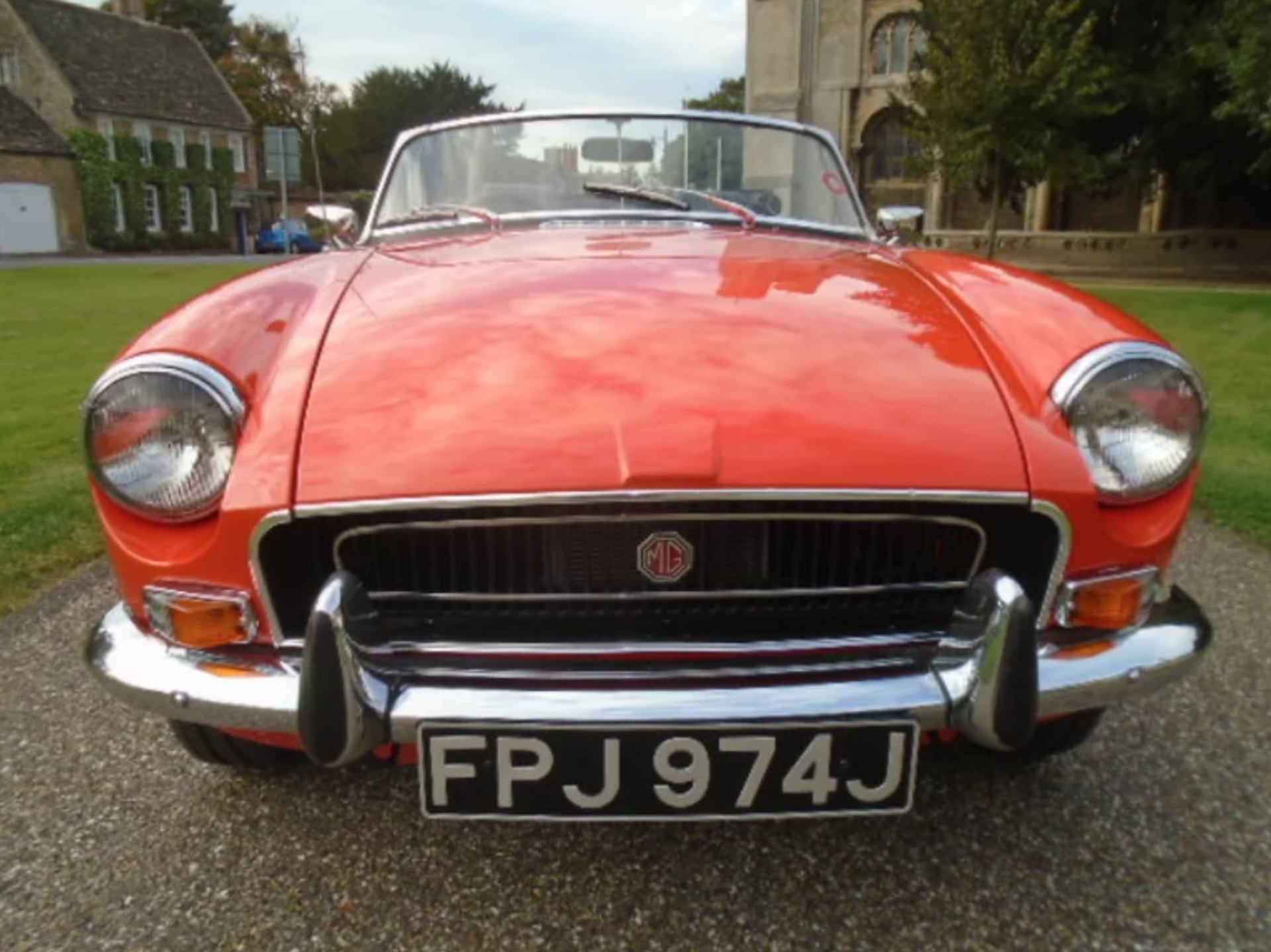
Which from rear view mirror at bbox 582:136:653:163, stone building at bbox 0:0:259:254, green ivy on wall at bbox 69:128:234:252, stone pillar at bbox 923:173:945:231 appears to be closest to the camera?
rear view mirror at bbox 582:136:653:163

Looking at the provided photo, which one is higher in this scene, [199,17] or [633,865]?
[199,17]

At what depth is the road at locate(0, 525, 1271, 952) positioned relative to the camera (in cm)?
162

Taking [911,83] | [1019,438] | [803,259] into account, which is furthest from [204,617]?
[911,83]

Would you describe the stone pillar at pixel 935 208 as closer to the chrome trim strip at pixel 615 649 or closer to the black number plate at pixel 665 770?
the chrome trim strip at pixel 615 649

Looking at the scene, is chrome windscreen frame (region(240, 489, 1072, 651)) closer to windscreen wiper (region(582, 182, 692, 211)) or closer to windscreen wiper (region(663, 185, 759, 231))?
windscreen wiper (region(663, 185, 759, 231))

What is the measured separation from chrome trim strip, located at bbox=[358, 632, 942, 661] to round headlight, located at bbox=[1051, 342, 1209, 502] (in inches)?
17.0

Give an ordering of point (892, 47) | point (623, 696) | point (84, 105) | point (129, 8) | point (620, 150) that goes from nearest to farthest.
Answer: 1. point (623, 696)
2. point (620, 150)
3. point (84, 105)
4. point (892, 47)
5. point (129, 8)

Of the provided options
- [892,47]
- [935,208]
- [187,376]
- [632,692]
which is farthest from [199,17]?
[632,692]

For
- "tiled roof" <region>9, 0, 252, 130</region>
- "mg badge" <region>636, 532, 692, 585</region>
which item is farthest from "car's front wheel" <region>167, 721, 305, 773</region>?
"tiled roof" <region>9, 0, 252, 130</region>

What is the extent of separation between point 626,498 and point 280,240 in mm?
38222

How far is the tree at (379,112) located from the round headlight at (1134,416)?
Answer: 5077cm

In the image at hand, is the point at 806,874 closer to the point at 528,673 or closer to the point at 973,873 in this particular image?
the point at 973,873

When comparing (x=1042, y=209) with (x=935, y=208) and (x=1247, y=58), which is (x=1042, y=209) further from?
(x=1247, y=58)

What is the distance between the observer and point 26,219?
99.7 ft
